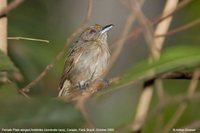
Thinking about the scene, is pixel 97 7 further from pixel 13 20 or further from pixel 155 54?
pixel 155 54

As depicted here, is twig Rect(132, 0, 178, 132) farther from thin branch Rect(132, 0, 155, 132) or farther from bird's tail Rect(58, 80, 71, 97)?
Result: bird's tail Rect(58, 80, 71, 97)

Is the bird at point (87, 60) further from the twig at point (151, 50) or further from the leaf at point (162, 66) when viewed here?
the leaf at point (162, 66)

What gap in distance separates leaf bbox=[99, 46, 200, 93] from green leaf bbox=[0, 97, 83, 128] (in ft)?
0.33

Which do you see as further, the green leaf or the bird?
the bird

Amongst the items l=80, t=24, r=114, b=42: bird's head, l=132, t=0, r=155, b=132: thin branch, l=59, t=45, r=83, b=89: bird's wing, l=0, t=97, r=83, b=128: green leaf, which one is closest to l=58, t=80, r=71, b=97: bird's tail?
l=59, t=45, r=83, b=89: bird's wing

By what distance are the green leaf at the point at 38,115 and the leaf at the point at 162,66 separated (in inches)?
4.0

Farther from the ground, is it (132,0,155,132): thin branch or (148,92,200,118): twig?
(132,0,155,132): thin branch

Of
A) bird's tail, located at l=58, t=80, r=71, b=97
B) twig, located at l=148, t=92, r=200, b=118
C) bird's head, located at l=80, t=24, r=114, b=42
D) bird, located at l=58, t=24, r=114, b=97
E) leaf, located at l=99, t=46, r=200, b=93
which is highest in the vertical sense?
bird's head, located at l=80, t=24, r=114, b=42

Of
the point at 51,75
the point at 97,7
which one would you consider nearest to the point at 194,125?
the point at 51,75

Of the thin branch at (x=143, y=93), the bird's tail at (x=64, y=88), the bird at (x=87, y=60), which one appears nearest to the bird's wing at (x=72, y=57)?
the bird at (x=87, y=60)

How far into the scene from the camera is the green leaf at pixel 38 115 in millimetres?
1088

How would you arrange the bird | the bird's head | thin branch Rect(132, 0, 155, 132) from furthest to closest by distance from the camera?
the bird's head < the bird < thin branch Rect(132, 0, 155, 132)

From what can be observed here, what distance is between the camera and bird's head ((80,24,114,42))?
4.98 meters

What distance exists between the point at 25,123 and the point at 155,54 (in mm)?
368
